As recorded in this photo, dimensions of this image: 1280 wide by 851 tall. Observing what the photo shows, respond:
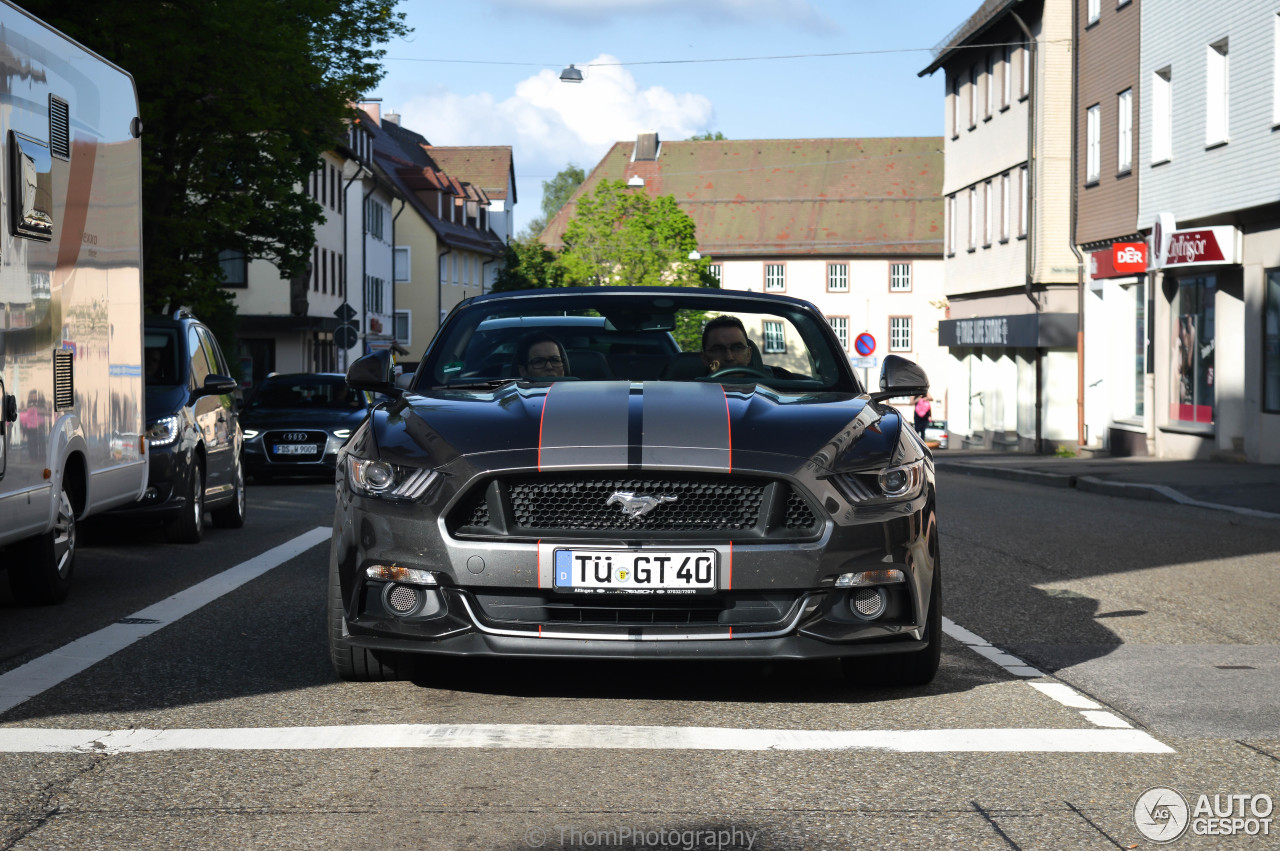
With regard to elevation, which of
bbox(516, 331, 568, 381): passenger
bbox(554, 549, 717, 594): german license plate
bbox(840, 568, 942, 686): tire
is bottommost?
bbox(840, 568, 942, 686): tire

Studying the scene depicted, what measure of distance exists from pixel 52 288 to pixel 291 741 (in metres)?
4.32

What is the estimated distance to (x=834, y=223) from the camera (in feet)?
300

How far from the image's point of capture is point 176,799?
15.0 ft

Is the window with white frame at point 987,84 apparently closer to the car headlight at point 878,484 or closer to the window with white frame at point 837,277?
the car headlight at point 878,484

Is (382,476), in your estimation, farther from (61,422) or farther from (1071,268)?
(1071,268)

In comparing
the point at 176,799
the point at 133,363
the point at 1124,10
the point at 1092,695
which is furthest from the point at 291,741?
the point at 1124,10

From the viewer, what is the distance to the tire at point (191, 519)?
1285cm

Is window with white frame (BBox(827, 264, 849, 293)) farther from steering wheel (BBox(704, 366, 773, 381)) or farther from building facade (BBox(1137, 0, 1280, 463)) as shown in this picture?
steering wheel (BBox(704, 366, 773, 381))

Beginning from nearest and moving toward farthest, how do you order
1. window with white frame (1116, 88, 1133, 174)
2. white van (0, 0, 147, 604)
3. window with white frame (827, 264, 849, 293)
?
white van (0, 0, 147, 604) < window with white frame (1116, 88, 1133, 174) < window with white frame (827, 264, 849, 293)

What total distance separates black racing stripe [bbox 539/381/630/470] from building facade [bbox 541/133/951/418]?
80.4 m

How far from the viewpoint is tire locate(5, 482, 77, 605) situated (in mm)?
8953

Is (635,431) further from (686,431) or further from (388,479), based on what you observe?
(388,479)

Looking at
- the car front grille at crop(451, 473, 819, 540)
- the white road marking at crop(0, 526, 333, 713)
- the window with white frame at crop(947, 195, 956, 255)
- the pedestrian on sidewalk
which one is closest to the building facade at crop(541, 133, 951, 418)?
the window with white frame at crop(947, 195, 956, 255)

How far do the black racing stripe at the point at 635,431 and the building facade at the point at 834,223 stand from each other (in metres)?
80.4
